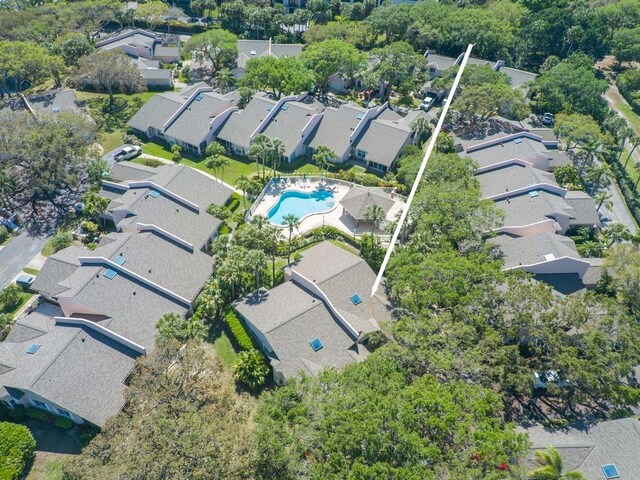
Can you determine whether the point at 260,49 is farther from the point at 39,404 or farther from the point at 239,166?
the point at 39,404

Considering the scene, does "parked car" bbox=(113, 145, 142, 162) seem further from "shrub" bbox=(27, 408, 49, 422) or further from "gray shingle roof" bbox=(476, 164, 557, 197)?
"gray shingle roof" bbox=(476, 164, 557, 197)

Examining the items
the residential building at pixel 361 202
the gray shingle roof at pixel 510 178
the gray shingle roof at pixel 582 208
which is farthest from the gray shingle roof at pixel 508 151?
the residential building at pixel 361 202

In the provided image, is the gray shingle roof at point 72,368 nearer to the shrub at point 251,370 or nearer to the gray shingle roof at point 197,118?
the shrub at point 251,370

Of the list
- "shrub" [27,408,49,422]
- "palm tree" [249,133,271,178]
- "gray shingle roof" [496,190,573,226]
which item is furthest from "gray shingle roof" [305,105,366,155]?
"shrub" [27,408,49,422]

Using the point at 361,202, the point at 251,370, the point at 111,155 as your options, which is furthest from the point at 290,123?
the point at 251,370

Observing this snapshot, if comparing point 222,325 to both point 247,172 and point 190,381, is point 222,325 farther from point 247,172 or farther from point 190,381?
point 247,172
